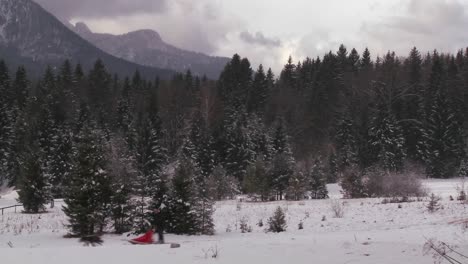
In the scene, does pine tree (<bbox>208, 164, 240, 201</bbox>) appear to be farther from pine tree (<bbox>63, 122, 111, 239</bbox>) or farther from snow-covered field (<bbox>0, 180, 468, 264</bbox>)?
pine tree (<bbox>63, 122, 111, 239</bbox>)

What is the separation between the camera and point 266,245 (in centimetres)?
1211

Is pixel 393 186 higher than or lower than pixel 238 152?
lower

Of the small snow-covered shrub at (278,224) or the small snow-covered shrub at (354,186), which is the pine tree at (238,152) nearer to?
the small snow-covered shrub at (354,186)

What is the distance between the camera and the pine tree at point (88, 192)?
67.7ft

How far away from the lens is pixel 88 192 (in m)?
21.2

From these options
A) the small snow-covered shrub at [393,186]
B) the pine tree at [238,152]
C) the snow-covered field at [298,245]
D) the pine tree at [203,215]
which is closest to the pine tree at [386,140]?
the pine tree at [238,152]

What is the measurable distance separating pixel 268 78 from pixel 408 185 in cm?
7557

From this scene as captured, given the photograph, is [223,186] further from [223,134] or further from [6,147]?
[6,147]

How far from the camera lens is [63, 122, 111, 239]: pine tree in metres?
20.6

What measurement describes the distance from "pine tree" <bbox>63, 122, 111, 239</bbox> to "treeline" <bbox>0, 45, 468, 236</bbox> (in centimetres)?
6

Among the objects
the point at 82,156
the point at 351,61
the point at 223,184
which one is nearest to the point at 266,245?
the point at 82,156

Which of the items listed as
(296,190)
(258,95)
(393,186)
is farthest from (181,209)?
(258,95)

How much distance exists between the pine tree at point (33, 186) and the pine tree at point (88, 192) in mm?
10906

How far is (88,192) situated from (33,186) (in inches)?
478
